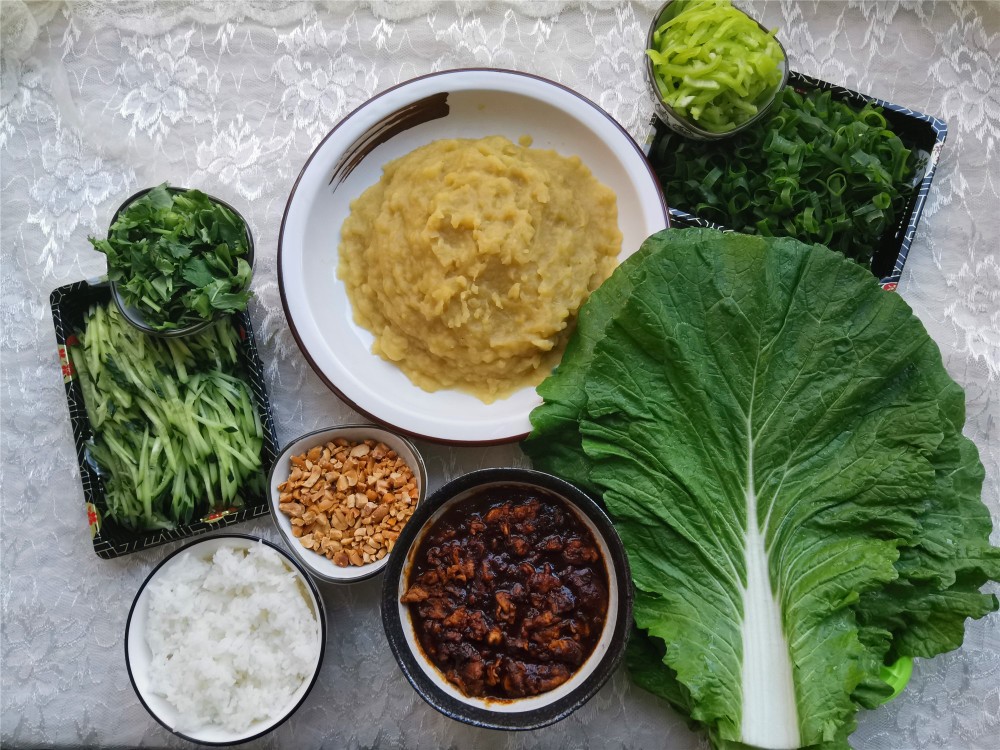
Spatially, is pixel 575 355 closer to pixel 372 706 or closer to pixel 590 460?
pixel 590 460

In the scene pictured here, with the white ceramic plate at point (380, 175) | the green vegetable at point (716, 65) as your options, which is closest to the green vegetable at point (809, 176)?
the green vegetable at point (716, 65)

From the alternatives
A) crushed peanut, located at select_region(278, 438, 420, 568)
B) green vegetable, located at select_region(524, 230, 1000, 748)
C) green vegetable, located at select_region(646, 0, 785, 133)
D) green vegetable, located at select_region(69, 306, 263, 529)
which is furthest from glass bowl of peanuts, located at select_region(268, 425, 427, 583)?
green vegetable, located at select_region(646, 0, 785, 133)

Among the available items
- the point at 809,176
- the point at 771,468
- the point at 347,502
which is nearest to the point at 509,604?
the point at 347,502

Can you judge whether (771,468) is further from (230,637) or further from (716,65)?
(230,637)

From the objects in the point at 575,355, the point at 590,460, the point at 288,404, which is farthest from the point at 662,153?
the point at 288,404

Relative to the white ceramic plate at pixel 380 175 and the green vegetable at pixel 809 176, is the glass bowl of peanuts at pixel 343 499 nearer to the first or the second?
the white ceramic plate at pixel 380 175

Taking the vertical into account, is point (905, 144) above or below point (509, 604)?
above

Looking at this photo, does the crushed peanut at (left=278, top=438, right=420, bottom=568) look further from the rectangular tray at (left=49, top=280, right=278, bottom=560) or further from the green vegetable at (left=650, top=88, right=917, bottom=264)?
the green vegetable at (left=650, top=88, right=917, bottom=264)
